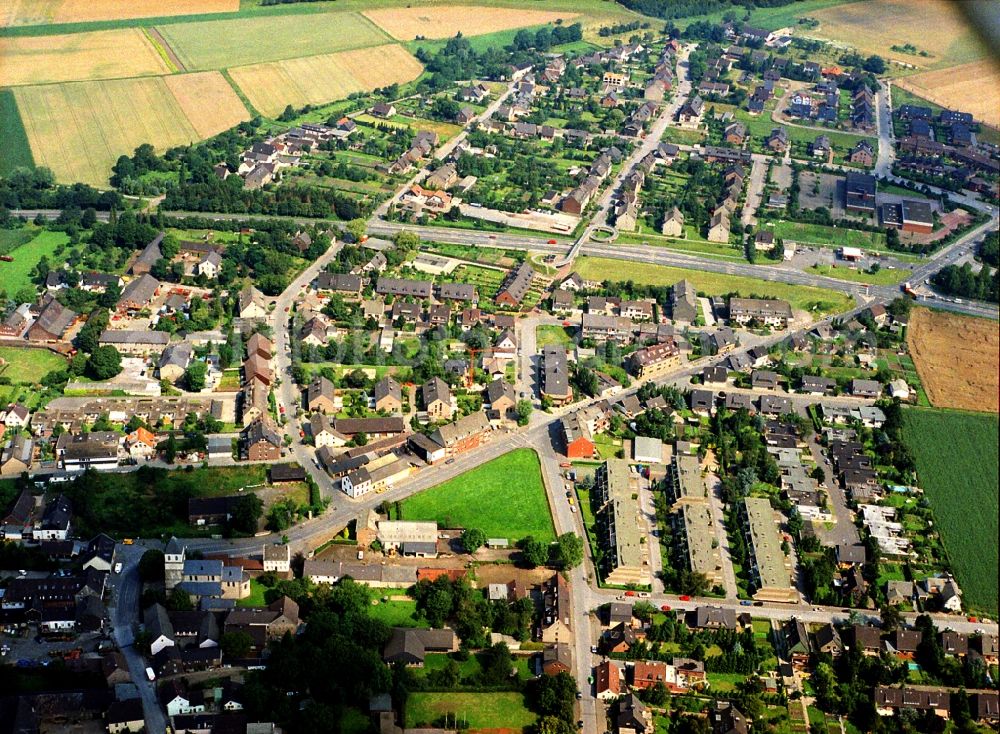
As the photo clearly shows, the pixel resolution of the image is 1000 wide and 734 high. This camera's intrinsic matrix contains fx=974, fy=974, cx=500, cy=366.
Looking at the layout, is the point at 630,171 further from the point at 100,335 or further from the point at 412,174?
the point at 100,335

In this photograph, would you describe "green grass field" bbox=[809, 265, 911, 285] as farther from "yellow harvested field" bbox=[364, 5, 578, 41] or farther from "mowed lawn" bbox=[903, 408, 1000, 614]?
"yellow harvested field" bbox=[364, 5, 578, 41]

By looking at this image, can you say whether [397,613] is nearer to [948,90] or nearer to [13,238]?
[13,238]

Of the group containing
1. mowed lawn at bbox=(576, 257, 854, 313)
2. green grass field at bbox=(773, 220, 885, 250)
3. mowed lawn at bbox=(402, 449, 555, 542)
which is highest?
green grass field at bbox=(773, 220, 885, 250)

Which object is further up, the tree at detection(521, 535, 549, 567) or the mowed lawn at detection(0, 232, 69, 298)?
the tree at detection(521, 535, 549, 567)

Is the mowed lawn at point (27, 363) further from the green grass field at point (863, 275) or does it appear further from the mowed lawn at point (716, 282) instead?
the green grass field at point (863, 275)

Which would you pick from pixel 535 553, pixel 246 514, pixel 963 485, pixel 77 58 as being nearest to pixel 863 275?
pixel 963 485

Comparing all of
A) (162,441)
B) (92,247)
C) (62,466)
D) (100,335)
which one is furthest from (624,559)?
(92,247)

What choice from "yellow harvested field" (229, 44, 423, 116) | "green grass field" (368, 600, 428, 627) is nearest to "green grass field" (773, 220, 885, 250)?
"yellow harvested field" (229, 44, 423, 116)
